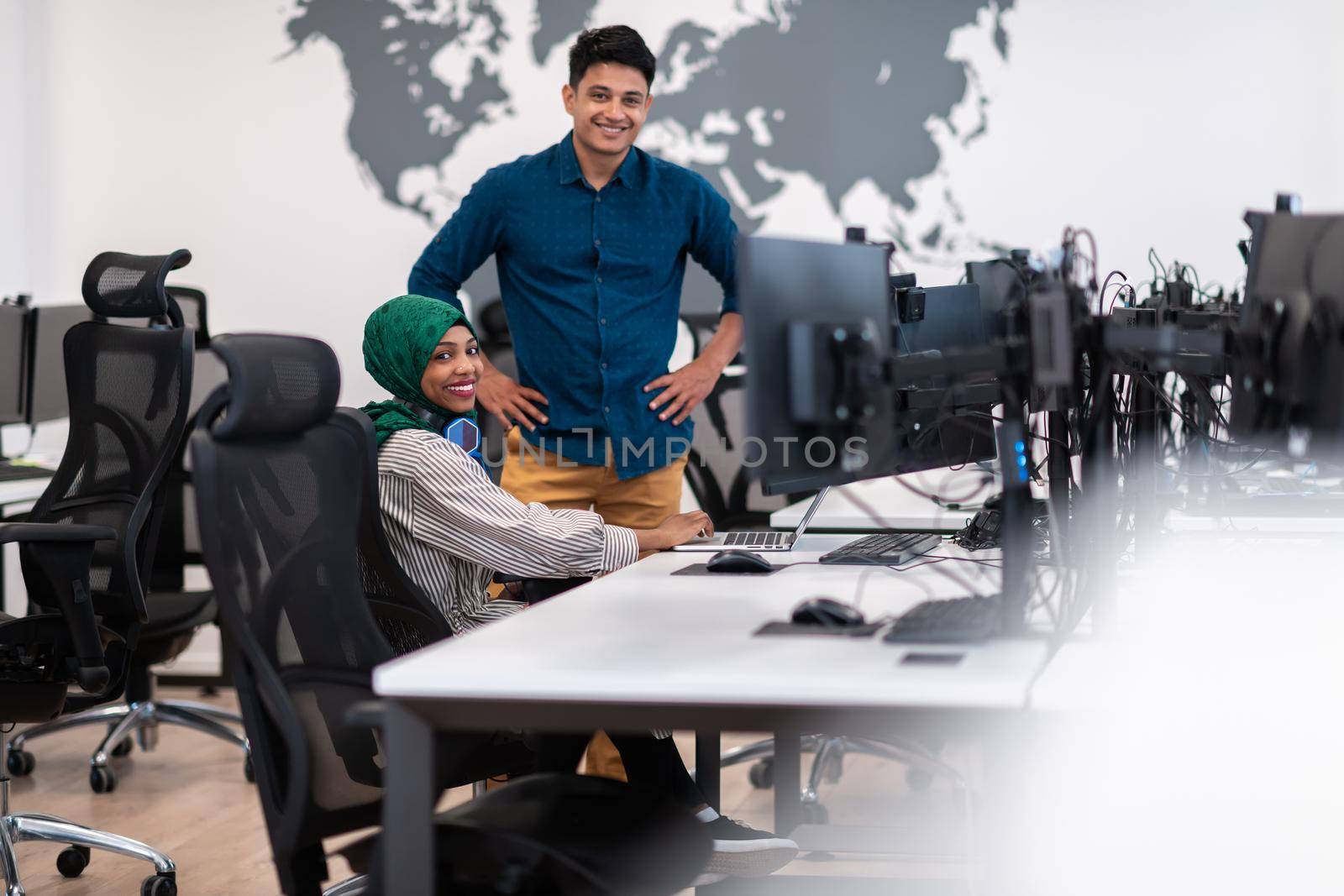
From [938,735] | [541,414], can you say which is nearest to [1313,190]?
[541,414]

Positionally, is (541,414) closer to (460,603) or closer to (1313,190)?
(460,603)

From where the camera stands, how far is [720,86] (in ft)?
14.8

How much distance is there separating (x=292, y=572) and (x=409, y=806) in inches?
20.9

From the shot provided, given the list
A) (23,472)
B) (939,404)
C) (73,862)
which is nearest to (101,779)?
(73,862)

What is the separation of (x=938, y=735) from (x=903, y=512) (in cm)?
166

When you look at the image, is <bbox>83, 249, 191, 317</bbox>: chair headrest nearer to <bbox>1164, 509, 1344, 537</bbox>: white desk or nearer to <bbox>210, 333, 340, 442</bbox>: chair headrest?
<bbox>210, 333, 340, 442</bbox>: chair headrest

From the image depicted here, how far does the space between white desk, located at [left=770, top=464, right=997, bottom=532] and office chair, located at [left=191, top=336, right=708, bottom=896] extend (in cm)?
95

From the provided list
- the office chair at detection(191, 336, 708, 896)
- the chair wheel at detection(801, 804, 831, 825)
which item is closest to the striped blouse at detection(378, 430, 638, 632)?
the office chair at detection(191, 336, 708, 896)

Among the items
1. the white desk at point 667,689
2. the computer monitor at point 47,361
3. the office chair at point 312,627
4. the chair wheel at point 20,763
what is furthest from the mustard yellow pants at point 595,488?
the chair wheel at point 20,763

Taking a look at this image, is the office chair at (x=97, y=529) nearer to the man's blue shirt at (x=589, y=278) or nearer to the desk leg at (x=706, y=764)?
the man's blue shirt at (x=589, y=278)

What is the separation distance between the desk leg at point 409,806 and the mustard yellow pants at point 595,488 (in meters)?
1.64

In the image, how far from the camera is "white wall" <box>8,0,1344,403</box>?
4.27 meters

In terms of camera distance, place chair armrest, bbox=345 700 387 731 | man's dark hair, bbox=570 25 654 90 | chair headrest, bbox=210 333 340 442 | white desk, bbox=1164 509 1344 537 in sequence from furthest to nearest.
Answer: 1. man's dark hair, bbox=570 25 654 90
2. white desk, bbox=1164 509 1344 537
3. chair headrest, bbox=210 333 340 442
4. chair armrest, bbox=345 700 387 731

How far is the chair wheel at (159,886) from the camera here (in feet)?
9.07
